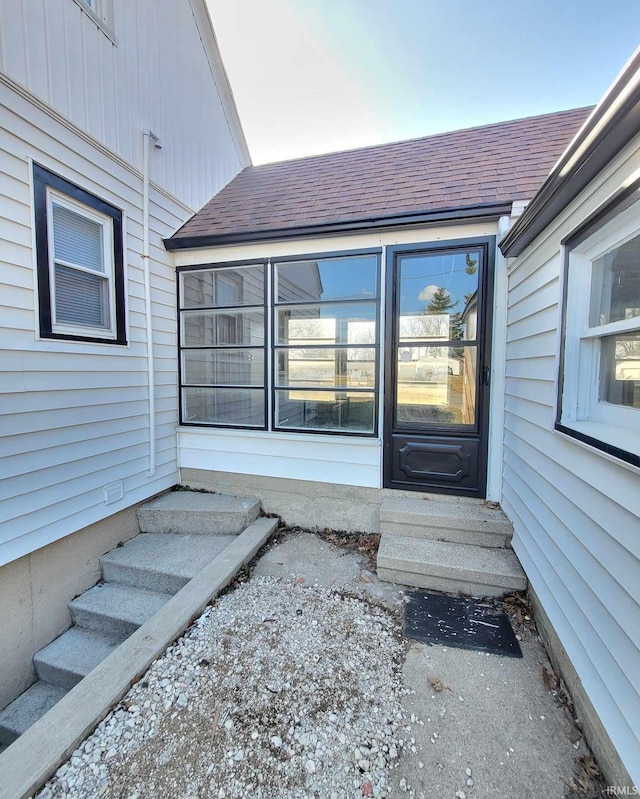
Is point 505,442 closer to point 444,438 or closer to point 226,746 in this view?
point 444,438

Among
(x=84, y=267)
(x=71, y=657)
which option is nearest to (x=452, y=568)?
(x=71, y=657)

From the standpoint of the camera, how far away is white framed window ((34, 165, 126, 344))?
8.64 feet

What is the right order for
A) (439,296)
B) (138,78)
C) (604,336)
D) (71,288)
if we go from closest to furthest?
1. (604,336)
2. (71,288)
3. (439,296)
4. (138,78)

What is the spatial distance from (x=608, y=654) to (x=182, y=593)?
2.46 meters

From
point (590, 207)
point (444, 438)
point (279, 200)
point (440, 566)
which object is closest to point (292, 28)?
point (279, 200)

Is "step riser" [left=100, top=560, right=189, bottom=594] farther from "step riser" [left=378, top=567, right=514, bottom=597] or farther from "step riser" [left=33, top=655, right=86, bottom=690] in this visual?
"step riser" [left=378, top=567, right=514, bottom=597]

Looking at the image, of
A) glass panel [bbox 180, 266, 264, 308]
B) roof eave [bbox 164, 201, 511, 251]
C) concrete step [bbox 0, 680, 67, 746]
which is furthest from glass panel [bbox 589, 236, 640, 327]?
concrete step [bbox 0, 680, 67, 746]

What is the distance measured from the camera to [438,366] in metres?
3.27

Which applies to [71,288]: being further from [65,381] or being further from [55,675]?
[55,675]

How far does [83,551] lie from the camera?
3.10 m

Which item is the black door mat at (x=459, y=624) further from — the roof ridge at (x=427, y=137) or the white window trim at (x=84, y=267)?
the roof ridge at (x=427, y=137)

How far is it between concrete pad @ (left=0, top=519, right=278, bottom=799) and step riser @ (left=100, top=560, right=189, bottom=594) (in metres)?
0.41

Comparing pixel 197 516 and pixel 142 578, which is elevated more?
pixel 197 516

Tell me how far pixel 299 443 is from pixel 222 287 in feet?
6.60
